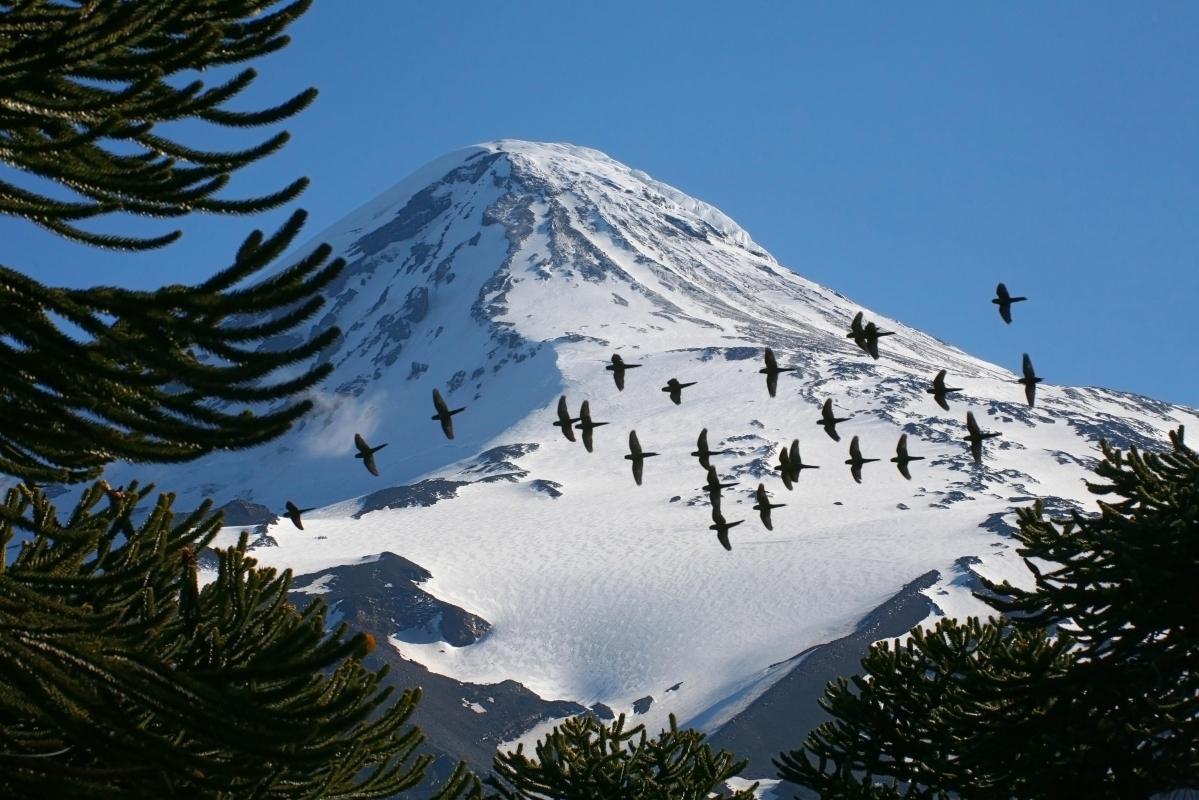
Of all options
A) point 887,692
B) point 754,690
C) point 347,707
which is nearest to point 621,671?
point 754,690

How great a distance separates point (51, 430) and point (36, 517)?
2.50 metres

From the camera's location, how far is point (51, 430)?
5312mm

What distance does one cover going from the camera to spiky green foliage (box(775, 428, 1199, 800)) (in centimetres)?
1335

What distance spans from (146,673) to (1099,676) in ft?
35.5

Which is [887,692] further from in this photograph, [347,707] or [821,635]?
[821,635]

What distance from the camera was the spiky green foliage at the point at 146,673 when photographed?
5426 millimetres

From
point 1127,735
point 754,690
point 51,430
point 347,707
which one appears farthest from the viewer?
point 754,690

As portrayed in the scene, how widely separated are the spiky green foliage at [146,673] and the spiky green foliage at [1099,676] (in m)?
8.35

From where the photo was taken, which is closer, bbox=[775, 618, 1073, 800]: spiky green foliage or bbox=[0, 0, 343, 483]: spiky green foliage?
bbox=[0, 0, 343, 483]: spiky green foliage

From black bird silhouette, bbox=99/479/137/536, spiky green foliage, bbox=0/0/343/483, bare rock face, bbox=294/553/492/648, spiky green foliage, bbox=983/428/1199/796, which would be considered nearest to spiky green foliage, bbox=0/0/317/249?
spiky green foliage, bbox=0/0/343/483

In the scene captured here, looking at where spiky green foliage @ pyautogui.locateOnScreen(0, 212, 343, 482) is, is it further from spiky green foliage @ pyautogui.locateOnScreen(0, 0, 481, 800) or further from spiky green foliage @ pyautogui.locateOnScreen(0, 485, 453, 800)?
spiky green foliage @ pyautogui.locateOnScreen(0, 485, 453, 800)

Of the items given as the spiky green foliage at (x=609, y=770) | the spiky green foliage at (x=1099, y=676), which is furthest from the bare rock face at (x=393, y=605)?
the spiky green foliage at (x=1099, y=676)

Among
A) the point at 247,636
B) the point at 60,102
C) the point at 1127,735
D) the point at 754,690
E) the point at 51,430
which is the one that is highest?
the point at 60,102

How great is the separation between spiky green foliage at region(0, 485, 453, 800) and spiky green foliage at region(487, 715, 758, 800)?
7.97 metres
